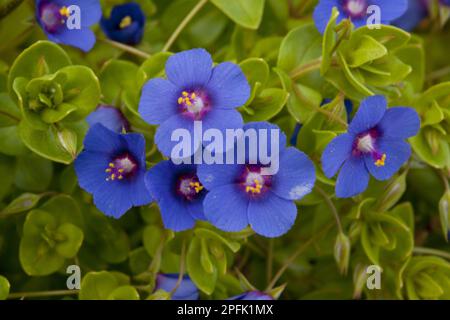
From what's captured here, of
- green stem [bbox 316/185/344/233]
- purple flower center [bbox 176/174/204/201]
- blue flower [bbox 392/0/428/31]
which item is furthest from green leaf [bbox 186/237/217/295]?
blue flower [bbox 392/0/428/31]

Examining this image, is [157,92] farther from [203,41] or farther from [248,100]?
[203,41]

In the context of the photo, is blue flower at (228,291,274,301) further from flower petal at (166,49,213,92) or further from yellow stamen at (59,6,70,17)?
yellow stamen at (59,6,70,17)

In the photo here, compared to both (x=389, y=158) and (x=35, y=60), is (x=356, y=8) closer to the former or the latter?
(x=389, y=158)

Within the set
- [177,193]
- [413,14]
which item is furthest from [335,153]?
[413,14]

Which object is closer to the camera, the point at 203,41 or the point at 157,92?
the point at 157,92

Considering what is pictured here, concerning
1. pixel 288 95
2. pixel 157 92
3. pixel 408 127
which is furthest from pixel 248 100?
pixel 408 127

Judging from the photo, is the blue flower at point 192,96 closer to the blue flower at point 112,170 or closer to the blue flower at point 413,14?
the blue flower at point 112,170
